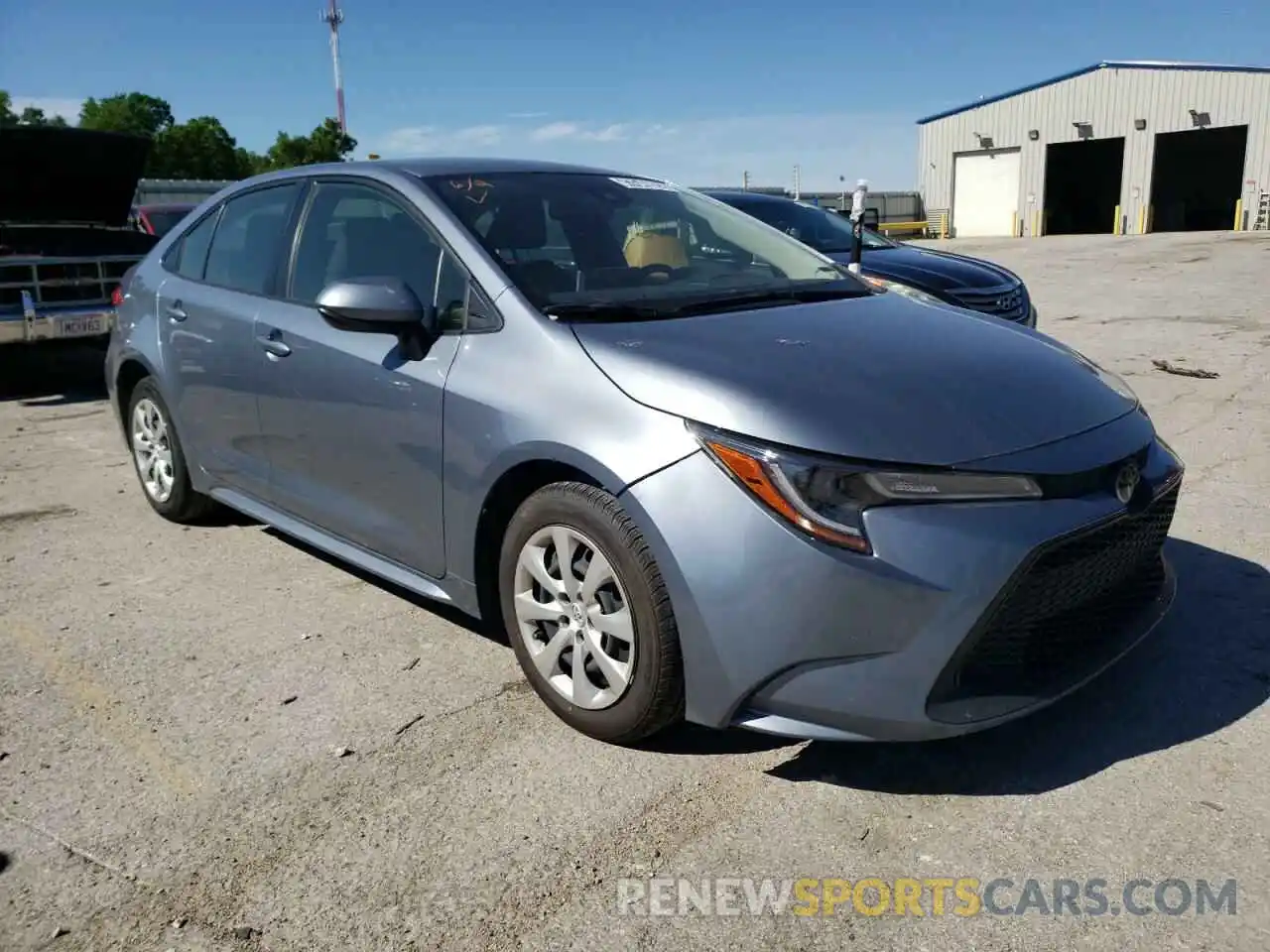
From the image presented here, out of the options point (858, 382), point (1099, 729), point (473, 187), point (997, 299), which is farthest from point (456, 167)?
point (997, 299)

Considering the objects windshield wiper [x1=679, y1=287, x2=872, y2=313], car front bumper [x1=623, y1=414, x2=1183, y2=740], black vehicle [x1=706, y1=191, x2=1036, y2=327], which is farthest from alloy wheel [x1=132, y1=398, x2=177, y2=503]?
black vehicle [x1=706, y1=191, x2=1036, y2=327]

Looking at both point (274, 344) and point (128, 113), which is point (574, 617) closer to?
point (274, 344)

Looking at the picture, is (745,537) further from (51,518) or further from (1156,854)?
(51,518)

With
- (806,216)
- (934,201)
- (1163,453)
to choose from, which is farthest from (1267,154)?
(1163,453)

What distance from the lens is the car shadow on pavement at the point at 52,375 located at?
8.79 m

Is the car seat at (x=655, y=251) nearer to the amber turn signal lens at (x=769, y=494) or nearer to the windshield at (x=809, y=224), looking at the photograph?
the amber turn signal lens at (x=769, y=494)

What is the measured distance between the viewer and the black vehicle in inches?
301

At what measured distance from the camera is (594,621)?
2.76 meters

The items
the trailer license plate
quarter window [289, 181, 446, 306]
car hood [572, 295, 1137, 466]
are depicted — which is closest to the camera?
car hood [572, 295, 1137, 466]

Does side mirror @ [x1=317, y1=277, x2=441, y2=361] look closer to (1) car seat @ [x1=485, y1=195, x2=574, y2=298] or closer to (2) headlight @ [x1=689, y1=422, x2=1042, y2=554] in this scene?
(1) car seat @ [x1=485, y1=195, x2=574, y2=298]

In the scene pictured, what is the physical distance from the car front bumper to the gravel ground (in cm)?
27

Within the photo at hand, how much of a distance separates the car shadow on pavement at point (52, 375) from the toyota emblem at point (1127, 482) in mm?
8309

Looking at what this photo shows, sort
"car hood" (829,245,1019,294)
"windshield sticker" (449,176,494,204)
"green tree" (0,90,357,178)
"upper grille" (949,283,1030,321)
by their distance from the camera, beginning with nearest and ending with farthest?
"windshield sticker" (449,176,494,204) → "upper grille" (949,283,1030,321) → "car hood" (829,245,1019,294) → "green tree" (0,90,357,178)

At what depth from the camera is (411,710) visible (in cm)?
313
